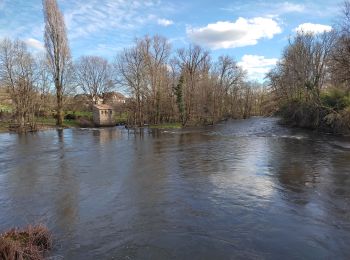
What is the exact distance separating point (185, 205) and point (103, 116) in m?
45.2

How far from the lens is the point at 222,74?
273 ft

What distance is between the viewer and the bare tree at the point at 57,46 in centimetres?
5156

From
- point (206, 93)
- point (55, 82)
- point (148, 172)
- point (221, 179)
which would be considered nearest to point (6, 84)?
point (55, 82)

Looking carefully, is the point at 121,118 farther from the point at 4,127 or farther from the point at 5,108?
the point at 4,127

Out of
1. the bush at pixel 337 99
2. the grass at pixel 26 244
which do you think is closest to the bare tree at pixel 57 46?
the bush at pixel 337 99

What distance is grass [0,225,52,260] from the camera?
21.2 ft

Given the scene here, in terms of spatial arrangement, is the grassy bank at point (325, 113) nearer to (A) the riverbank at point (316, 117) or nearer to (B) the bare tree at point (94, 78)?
(A) the riverbank at point (316, 117)

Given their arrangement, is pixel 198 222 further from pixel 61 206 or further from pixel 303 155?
pixel 303 155

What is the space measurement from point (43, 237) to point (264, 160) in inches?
554

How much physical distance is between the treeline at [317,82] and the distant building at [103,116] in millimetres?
24926

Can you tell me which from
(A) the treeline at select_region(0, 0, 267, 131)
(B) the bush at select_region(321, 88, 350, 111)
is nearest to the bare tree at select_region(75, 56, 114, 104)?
(A) the treeline at select_region(0, 0, 267, 131)

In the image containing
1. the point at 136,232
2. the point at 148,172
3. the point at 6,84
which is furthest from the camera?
the point at 6,84

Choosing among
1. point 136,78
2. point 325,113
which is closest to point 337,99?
point 325,113

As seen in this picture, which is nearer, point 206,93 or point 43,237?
point 43,237
